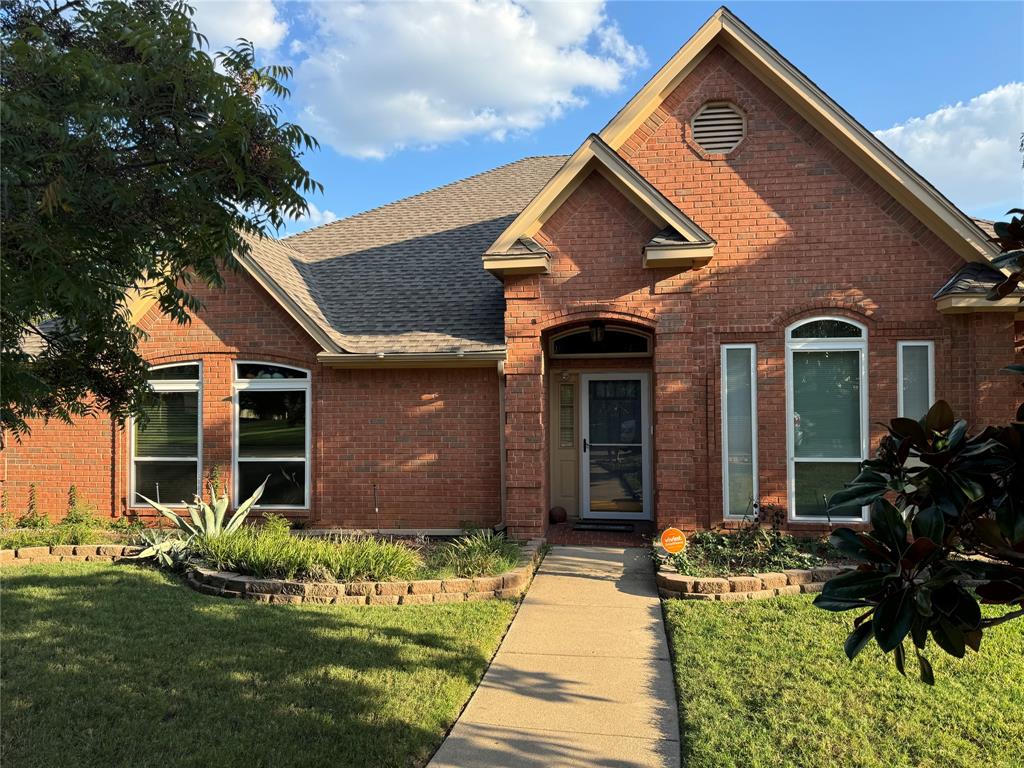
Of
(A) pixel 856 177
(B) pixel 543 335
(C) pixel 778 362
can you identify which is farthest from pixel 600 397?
(A) pixel 856 177

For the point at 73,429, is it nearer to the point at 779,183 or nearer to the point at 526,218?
the point at 526,218

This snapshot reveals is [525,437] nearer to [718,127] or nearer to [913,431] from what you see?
[718,127]

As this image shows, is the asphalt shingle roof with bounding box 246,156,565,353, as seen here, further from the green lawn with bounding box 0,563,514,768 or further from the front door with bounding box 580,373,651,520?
the green lawn with bounding box 0,563,514,768

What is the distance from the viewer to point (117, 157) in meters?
3.35

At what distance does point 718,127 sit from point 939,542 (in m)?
8.62

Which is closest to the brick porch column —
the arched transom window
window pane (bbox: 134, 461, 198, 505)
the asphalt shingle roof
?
the asphalt shingle roof

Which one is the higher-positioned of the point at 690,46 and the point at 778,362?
the point at 690,46

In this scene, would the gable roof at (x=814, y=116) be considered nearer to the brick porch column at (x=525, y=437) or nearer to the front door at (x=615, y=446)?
the brick porch column at (x=525, y=437)

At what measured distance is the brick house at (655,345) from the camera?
9023mm

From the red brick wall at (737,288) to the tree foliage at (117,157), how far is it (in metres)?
5.74

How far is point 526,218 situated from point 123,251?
6.31m

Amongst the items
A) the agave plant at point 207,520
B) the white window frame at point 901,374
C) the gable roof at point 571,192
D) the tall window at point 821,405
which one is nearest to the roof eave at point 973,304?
the white window frame at point 901,374

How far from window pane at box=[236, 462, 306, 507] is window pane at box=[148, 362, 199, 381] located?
1.68 meters

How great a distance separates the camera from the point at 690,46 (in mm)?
9211
